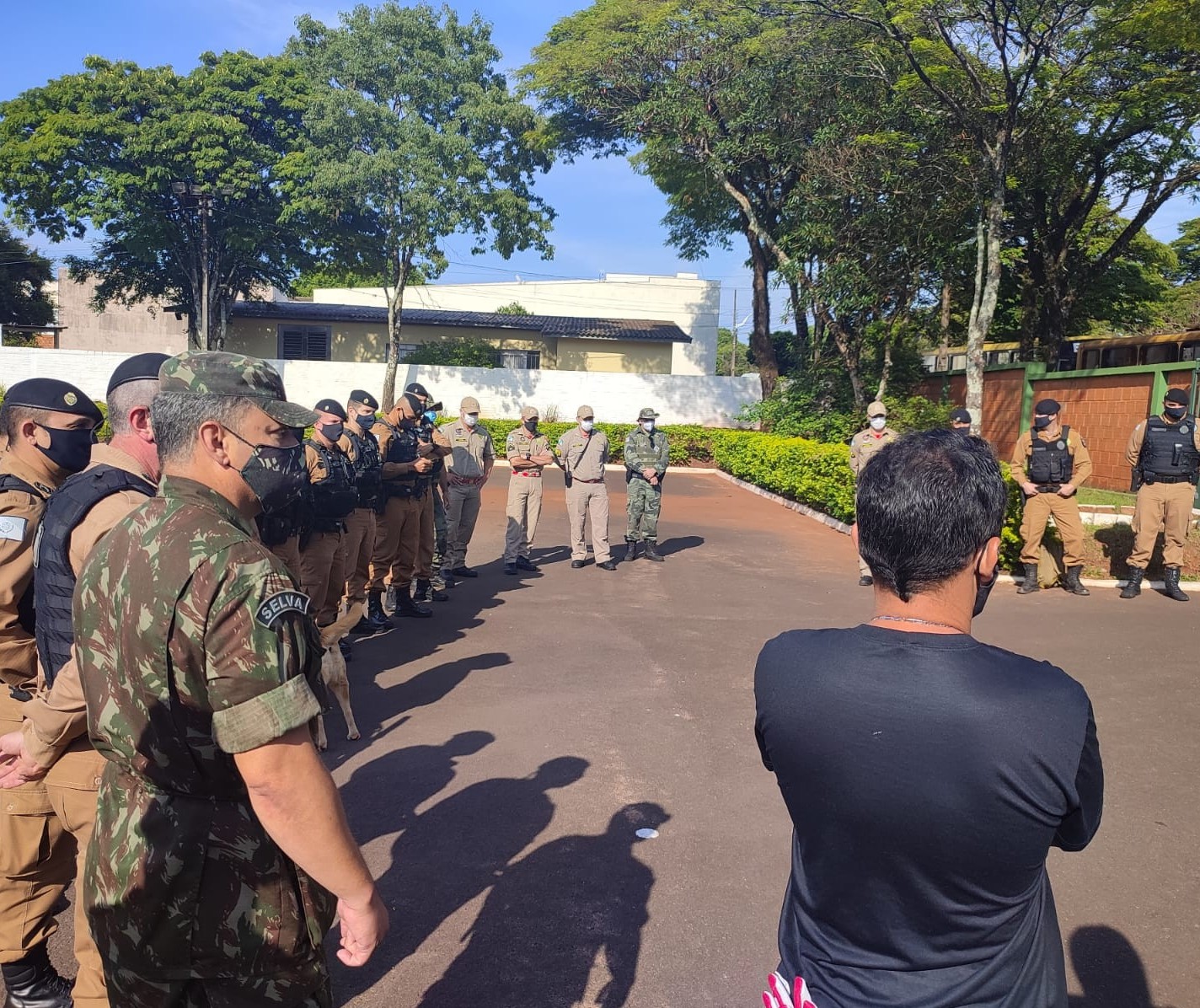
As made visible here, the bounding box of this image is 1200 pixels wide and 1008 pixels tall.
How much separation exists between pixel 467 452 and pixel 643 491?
8.05ft

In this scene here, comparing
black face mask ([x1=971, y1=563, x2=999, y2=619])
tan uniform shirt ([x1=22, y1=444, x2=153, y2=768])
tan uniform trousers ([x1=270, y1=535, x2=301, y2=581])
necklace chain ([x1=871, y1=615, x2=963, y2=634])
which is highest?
black face mask ([x1=971, y1=563, x2=999, y2=619])

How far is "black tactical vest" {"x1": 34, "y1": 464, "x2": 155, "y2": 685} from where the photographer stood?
242cm

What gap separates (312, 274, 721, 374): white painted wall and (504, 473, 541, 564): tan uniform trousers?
26556mm

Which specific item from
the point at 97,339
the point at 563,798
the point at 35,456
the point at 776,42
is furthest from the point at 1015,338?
the point at 97,339

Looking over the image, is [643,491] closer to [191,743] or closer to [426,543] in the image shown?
[426,543]

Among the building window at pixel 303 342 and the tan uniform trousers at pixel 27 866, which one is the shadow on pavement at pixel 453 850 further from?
the building window at pixel 303 342

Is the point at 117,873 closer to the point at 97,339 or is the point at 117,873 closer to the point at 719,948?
the point at 719,948

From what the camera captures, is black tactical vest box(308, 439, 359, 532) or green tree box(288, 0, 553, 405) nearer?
black tactical vest box(308, 439, 359, 532)

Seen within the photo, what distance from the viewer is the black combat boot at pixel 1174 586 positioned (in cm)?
889

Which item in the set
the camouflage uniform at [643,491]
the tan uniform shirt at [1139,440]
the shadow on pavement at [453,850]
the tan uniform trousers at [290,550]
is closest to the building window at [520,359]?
the camouflage uniform at [643,491]

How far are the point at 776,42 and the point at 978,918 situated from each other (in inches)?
858

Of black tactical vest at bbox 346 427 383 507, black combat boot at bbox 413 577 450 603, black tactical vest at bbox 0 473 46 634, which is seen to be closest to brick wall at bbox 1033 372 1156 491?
black combat boot at bbox 413 577 450 603

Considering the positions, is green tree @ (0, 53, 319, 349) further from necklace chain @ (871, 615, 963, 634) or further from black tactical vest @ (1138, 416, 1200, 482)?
necklace chain @ (871, 615, 963, 634)

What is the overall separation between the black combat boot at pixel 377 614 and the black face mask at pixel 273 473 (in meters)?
5.66
